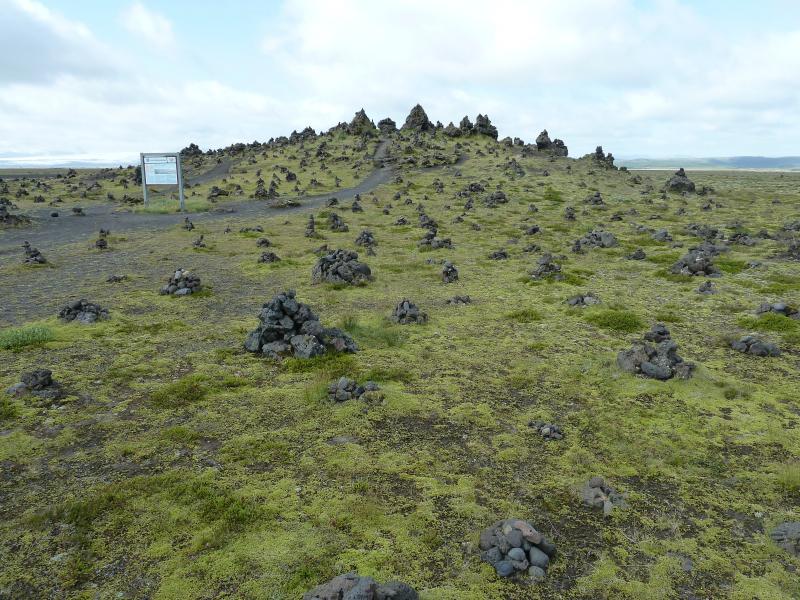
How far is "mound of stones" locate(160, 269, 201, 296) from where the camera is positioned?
23.8m

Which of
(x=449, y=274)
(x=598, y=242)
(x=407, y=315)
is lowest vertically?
(x=407, y=315)

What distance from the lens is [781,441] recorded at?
1164cm

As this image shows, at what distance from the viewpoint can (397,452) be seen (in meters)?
11.3

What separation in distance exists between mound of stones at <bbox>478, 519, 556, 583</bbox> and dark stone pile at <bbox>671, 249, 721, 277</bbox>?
24421 millimetres

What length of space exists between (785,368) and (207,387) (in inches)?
721

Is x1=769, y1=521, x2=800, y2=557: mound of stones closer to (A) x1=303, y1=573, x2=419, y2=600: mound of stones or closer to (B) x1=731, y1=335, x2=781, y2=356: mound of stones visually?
(A) x1=303, y1=573, x2=419, y2=600: mound of stones

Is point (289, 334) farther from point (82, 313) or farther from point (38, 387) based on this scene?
point (82, 313)

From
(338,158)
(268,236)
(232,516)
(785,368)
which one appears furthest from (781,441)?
(338,158)

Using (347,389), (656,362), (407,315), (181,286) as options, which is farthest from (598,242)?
(181,286)

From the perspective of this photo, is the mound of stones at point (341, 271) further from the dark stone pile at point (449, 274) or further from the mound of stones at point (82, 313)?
the mound of stones at point (82, 313)

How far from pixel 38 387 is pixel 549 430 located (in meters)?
14.0

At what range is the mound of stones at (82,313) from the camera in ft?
63.1

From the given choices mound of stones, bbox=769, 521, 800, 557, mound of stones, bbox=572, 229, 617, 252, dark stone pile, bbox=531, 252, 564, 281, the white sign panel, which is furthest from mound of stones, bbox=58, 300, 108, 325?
the white sign panel

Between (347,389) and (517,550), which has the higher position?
(347,389)
